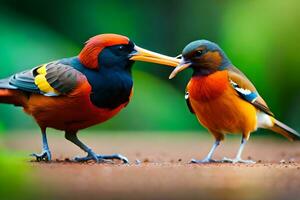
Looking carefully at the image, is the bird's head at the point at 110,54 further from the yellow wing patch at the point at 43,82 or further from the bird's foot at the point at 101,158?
the bird's foot at the point at 101,158

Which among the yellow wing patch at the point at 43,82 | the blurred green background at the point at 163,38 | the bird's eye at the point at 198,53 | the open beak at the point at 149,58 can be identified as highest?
the bird's eye at the point at 198,53

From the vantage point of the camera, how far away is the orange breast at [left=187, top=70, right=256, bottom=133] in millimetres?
4520

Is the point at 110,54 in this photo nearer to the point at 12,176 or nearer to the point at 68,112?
the point at 68,112

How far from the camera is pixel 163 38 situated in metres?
10.2

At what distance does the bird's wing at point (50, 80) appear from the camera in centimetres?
439

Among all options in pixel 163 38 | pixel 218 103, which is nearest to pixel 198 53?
pixel 218 103

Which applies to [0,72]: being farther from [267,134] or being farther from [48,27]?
[267,134]

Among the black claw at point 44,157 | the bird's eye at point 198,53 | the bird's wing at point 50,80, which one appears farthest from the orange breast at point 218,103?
the black claw at point 44,157

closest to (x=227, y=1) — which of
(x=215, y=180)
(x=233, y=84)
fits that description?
(x=233, y=84)

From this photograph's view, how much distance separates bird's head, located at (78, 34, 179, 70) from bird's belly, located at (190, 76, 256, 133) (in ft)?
1.39

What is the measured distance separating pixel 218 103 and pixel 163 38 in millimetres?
5742

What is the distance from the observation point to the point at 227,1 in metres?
9.95

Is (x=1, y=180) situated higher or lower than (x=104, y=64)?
higher

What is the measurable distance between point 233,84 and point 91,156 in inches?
43.9
